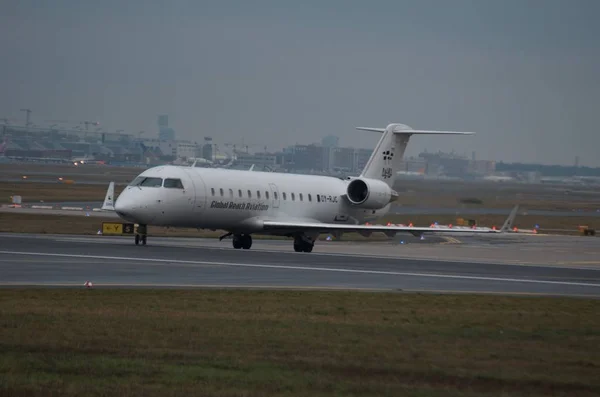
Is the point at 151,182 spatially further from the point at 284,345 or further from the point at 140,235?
the point at 284,345

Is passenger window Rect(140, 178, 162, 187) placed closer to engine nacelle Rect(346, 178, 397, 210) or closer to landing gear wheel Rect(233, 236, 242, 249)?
landing gear wheel Rect(233, 236, 242, 249)

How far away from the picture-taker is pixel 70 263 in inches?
1214

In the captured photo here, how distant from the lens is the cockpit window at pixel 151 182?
39875 millimetres

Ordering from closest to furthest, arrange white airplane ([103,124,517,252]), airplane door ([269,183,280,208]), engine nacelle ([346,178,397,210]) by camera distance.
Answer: white airplane ([103,124,517,252]), airplane door ([269,183,280,208]), engine nacelle ([346,178,397,210])

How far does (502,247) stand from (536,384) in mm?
38357

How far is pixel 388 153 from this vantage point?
48.9 meters

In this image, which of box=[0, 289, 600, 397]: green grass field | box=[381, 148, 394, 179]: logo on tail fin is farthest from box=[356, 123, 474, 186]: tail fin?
box=[0, 289, 600, 397]: green grass field

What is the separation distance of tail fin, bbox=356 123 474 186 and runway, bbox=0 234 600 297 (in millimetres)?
5631

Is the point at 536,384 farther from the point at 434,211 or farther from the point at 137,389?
the point at 434,211

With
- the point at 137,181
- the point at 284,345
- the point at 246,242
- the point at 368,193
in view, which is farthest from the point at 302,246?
the point at 284,345

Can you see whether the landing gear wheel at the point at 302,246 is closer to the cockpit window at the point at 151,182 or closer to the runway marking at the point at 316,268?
the cockpit window at the point at 151,182

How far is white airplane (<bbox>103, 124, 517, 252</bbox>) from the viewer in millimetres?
39719

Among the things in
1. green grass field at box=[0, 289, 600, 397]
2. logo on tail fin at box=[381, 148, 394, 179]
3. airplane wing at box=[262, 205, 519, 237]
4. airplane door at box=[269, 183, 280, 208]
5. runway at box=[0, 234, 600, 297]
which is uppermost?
logo on tail fin at box=[381, 148, 394, 179]

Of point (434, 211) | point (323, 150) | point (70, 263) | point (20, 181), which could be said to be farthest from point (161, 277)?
point (323, 150)
